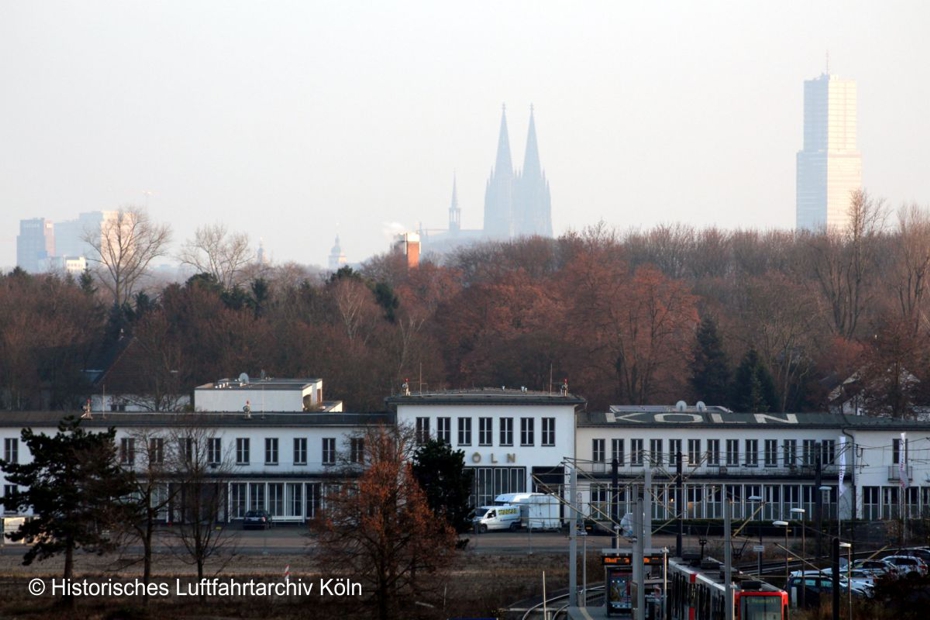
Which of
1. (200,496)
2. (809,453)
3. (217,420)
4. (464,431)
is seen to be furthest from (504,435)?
(200,496)

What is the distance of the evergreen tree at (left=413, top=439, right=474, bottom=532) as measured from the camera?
40.8m

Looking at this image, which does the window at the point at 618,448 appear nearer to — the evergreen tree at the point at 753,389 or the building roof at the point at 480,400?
the building roof at the point at 480,400

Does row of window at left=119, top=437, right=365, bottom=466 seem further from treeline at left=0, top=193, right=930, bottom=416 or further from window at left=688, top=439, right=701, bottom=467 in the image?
treeline at left=0, top=193, right=930, bottom=416

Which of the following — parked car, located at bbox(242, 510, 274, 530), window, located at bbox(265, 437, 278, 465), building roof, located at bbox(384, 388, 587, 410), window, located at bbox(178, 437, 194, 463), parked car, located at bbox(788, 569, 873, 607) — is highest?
building roof, located at bbox(384, 388, 587, 410)

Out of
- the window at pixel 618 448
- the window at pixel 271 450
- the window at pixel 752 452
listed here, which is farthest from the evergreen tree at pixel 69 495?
the window at pixel 752 452

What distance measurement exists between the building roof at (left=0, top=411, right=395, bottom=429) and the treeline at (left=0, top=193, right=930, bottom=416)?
58.6 ft

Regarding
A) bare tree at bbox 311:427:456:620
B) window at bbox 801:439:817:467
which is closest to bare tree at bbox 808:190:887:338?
window at bbox 801:439:817:467

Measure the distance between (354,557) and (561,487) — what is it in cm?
1473

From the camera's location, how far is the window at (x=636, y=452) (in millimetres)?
51188

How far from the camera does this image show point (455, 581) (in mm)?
38719

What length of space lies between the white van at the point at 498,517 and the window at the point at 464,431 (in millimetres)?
3621

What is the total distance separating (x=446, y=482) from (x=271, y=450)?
11.7 meters

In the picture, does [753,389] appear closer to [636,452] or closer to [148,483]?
[636,452]

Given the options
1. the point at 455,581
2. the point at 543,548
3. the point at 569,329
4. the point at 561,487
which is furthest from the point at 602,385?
the point at 455,581
